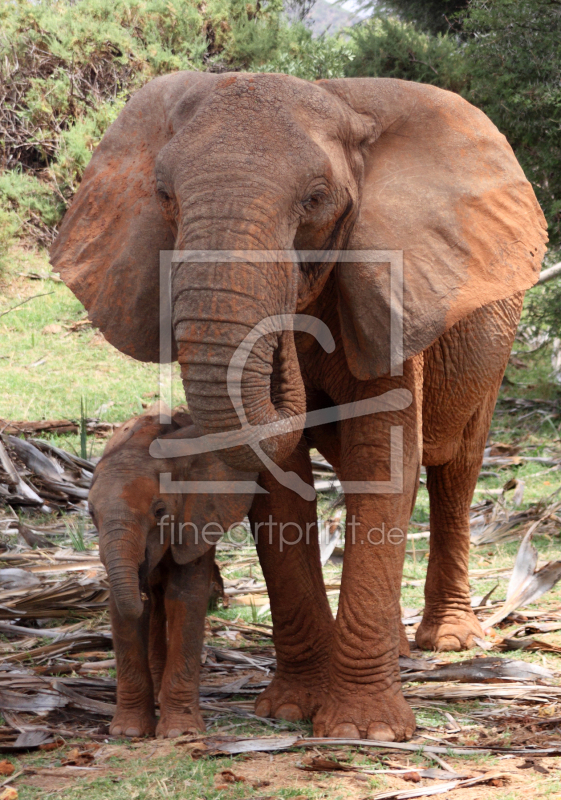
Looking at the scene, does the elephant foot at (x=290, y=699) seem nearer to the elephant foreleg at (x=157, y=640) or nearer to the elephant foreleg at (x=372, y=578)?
the elephant foreleg at (x=372, y=578)

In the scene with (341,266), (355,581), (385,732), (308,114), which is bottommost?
(385,732)

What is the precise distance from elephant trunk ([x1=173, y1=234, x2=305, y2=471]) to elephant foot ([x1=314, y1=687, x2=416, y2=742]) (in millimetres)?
1232

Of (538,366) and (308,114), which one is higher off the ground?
(308,114)

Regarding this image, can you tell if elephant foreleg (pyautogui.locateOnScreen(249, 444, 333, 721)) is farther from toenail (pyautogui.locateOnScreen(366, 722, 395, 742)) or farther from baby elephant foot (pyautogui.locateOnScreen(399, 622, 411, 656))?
baby elephant foot (pyautogui.locateOnScreen(399, 622, 411, 656))

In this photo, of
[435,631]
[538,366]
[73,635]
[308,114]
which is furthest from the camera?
[538,366]

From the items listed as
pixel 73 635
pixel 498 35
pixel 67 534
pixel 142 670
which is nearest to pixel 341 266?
pixel 142 670

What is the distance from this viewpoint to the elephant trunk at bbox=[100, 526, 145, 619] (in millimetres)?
A: 3621

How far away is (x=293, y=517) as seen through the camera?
14.5ft

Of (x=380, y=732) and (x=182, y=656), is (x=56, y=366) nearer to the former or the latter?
(x=182, y=656)

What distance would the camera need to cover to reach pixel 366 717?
401 centimetres

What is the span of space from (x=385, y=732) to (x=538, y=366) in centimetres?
1043

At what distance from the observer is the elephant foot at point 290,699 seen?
431 cm

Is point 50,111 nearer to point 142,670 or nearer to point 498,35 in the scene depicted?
point 498,35

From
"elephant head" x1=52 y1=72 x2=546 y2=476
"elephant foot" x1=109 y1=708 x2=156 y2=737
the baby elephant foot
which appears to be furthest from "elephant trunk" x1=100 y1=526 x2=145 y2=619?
the baby elephant foot
